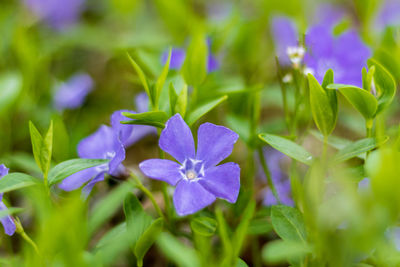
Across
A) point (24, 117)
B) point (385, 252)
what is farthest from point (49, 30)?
point (385, 252)

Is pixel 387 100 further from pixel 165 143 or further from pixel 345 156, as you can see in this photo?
pixel 165 143

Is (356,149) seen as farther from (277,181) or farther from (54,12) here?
(54,12)

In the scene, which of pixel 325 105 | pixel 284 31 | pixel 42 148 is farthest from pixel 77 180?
pixel 284 31

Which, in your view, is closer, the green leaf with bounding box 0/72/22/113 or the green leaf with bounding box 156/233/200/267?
the green leaf with bounding box 156/233/200/267

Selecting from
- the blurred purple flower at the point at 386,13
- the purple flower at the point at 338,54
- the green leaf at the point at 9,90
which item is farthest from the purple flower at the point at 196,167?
the blurred purple flower at the point at 386,13

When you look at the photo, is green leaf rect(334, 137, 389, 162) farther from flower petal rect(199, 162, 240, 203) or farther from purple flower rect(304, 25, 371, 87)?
purple flower rect(304, 25, 371, 87)

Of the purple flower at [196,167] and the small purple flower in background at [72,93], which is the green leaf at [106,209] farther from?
the small purple flower in background at [72,93]

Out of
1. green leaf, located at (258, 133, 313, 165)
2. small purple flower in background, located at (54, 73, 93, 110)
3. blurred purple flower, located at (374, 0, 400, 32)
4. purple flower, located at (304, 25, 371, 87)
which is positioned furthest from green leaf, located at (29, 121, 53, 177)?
blurred purple flower, located at (374, 0, 400, 32)
